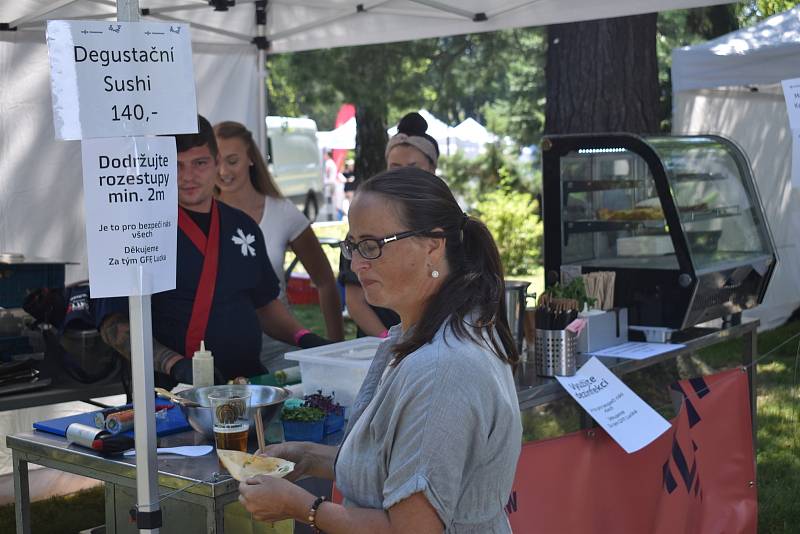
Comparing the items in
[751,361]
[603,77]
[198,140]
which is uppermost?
[603,77]

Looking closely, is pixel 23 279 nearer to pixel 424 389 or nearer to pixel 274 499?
pixel 274 499

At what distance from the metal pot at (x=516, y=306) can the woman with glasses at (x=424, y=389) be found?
1.60 metres

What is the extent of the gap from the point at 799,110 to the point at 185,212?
2360mm

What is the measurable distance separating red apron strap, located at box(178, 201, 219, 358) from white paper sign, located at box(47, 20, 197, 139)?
4.32 ft

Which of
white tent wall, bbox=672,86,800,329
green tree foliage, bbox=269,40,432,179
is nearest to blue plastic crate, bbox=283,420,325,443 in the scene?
white tent wall, bbox=672,86,800,329

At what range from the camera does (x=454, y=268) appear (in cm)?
202

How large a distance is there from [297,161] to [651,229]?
18489 millimetres

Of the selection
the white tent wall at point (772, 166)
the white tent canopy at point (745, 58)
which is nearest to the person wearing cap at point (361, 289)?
the white tent canopy at point (745, 58)

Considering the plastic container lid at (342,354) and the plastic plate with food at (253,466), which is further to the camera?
the plastic container lid at (342,354)

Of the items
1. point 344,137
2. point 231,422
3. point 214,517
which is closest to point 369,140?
point 344,137

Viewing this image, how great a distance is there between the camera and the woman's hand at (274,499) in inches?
77.4

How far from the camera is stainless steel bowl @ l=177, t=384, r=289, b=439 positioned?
2711mm

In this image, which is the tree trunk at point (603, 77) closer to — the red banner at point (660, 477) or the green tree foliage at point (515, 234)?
the red banner at point (660, 477)

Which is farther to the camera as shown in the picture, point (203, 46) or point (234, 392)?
point (203, 46)
